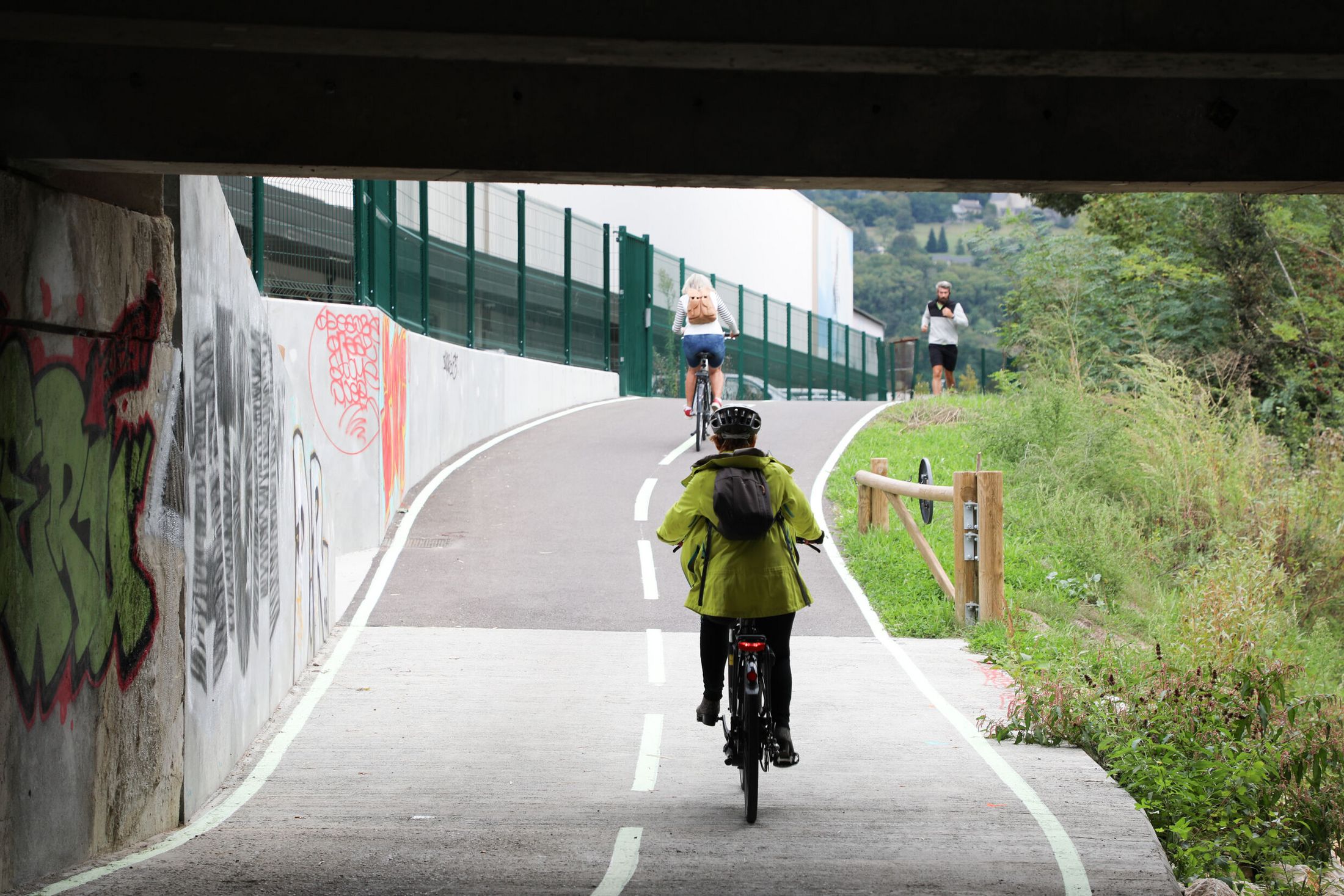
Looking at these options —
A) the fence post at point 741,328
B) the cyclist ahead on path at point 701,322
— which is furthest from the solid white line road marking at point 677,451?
the fence post at point 741,328

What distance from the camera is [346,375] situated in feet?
46.4

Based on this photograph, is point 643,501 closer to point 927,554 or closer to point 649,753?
point 927,554

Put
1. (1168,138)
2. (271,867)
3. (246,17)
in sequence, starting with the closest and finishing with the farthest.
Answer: (246,17)
(271,867)
(1168,138)

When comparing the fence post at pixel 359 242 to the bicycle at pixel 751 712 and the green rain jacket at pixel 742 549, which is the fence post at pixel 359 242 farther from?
the bicycle at pixel 751 712

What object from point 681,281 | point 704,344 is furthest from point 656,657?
point 681,281

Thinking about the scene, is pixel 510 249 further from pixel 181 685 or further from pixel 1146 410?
pixel 181 685

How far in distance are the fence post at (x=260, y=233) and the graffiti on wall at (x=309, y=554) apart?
329 centimetres

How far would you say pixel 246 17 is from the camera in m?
5.17

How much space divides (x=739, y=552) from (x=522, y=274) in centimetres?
1751

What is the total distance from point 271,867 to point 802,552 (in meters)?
9.56

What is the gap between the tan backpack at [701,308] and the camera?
17.1m

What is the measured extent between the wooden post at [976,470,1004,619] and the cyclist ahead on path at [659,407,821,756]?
5040 millimetres

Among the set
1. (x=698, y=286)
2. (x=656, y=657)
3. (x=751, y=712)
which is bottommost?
(x=656, y=657)

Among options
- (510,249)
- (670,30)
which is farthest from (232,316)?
(510,249)
